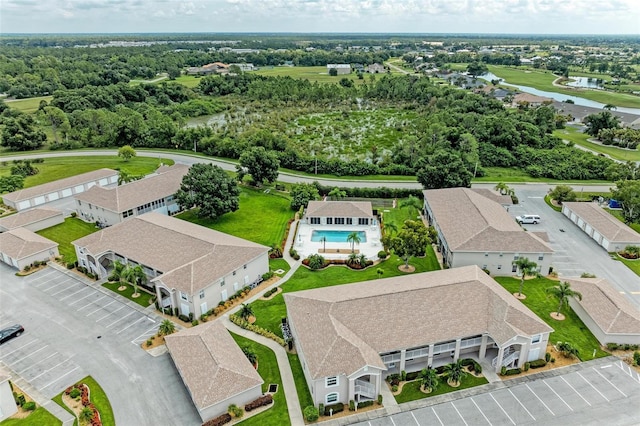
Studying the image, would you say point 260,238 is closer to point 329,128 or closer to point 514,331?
point 514,331

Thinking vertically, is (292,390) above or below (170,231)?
below

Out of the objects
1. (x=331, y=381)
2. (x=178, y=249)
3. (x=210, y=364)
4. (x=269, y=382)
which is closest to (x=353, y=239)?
(x=178, y=249)

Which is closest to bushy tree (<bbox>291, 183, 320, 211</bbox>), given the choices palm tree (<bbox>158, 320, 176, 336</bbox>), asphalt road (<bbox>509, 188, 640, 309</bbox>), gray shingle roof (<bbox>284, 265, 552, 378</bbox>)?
gray shingle roof (<bbox>284, 265, 552, 378</bbox>)

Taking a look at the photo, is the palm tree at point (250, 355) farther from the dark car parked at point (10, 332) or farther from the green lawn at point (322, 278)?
the dark car parked at point (10, 332)

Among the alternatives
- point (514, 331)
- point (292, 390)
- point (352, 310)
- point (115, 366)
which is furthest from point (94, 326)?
point (514, 331)

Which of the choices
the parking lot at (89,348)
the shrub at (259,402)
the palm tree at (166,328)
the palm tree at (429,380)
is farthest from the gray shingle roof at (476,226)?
the parking lot at (89,348)

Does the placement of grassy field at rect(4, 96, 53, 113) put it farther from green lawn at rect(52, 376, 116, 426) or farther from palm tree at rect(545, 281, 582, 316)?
palm tree at rect(545, 281, 582, 316)
